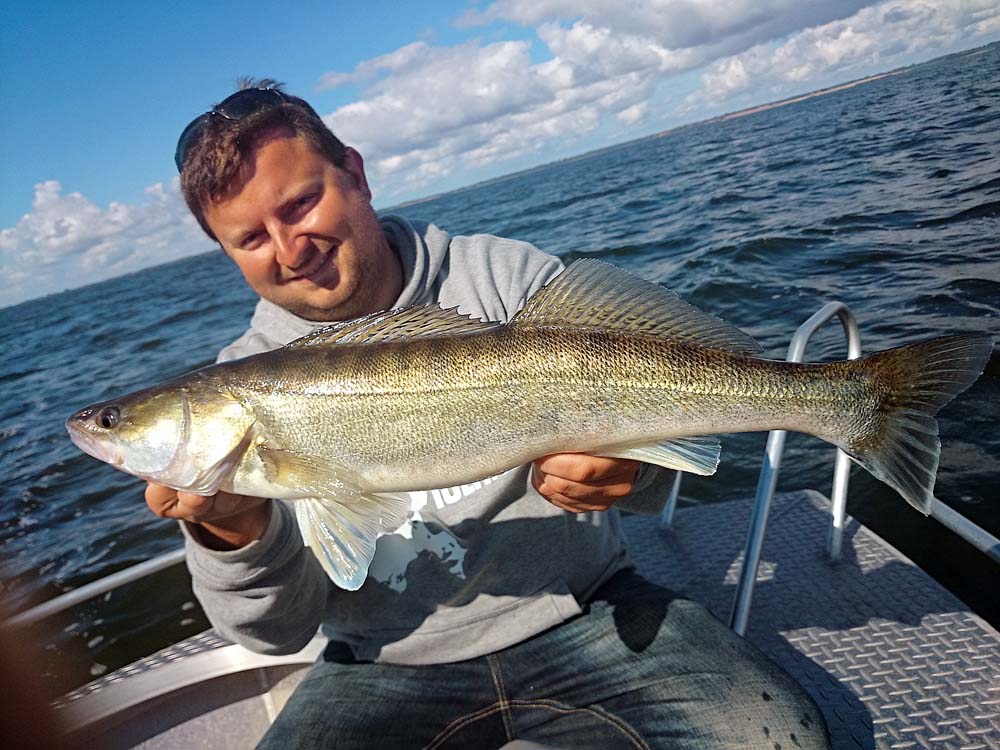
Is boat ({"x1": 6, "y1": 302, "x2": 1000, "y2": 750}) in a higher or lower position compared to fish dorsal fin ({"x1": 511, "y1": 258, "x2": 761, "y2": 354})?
lower

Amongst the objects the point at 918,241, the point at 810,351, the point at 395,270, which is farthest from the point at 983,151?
the point at 395,270

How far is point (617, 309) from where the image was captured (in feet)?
8.30

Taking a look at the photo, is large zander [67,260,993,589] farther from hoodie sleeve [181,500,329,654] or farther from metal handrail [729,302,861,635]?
metal handrail [729,302,861,635]

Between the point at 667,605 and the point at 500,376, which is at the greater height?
the point at 500,376

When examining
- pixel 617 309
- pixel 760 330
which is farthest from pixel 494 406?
pixel 760 330

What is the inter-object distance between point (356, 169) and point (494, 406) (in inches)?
76.4

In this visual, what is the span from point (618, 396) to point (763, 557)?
2.52 metres

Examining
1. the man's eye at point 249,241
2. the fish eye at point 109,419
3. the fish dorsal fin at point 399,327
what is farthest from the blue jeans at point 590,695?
the man's eye at point 249,241

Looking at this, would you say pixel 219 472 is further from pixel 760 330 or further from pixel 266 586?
pixel 760 330

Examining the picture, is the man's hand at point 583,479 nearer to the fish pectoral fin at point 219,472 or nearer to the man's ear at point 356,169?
the fish pectoral fin at point 219,472

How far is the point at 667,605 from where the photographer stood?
306cm

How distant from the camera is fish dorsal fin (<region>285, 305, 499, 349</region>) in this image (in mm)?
2494

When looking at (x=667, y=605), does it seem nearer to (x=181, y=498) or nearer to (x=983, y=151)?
(x=181, y=498)

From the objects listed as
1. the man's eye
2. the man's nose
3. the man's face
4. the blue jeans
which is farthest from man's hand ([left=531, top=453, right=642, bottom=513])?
the man's eye
